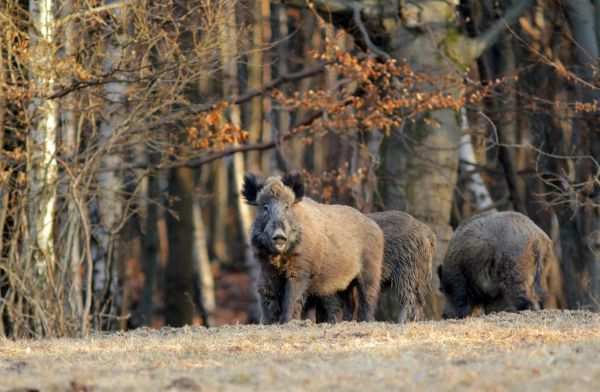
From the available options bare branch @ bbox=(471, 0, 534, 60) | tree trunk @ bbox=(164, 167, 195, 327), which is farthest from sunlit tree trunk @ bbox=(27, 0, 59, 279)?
tree trunk @ bbox=(164, 167, 195, 327)

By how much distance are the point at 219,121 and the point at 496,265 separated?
583 cm

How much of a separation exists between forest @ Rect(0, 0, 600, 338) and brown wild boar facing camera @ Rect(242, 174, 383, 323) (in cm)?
66

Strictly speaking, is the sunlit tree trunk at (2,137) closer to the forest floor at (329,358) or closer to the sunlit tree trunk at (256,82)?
the sunlit tree trunk at (256,82)

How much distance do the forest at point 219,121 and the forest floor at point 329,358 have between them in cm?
396

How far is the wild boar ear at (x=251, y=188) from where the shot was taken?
15516mm

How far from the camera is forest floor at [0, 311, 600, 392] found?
→ 8570mm

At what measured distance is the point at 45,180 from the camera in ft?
59.6

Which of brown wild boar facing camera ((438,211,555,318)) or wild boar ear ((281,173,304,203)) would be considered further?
brown wild boar facing camera ((438,211,555,318))

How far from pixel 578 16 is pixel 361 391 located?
1541cm

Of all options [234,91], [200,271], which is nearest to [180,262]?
[200,271]

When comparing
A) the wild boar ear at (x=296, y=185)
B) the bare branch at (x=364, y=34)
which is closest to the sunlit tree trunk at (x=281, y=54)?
the bare branch at (x=364, y=34)

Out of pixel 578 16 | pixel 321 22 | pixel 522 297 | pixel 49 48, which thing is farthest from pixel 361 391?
pixel 578 16

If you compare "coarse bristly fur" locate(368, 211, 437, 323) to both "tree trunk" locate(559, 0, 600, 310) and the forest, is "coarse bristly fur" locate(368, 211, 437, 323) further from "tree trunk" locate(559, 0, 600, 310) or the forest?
"tree trunk" locate(559, 0, 600, 310)

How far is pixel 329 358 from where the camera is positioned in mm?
10039
